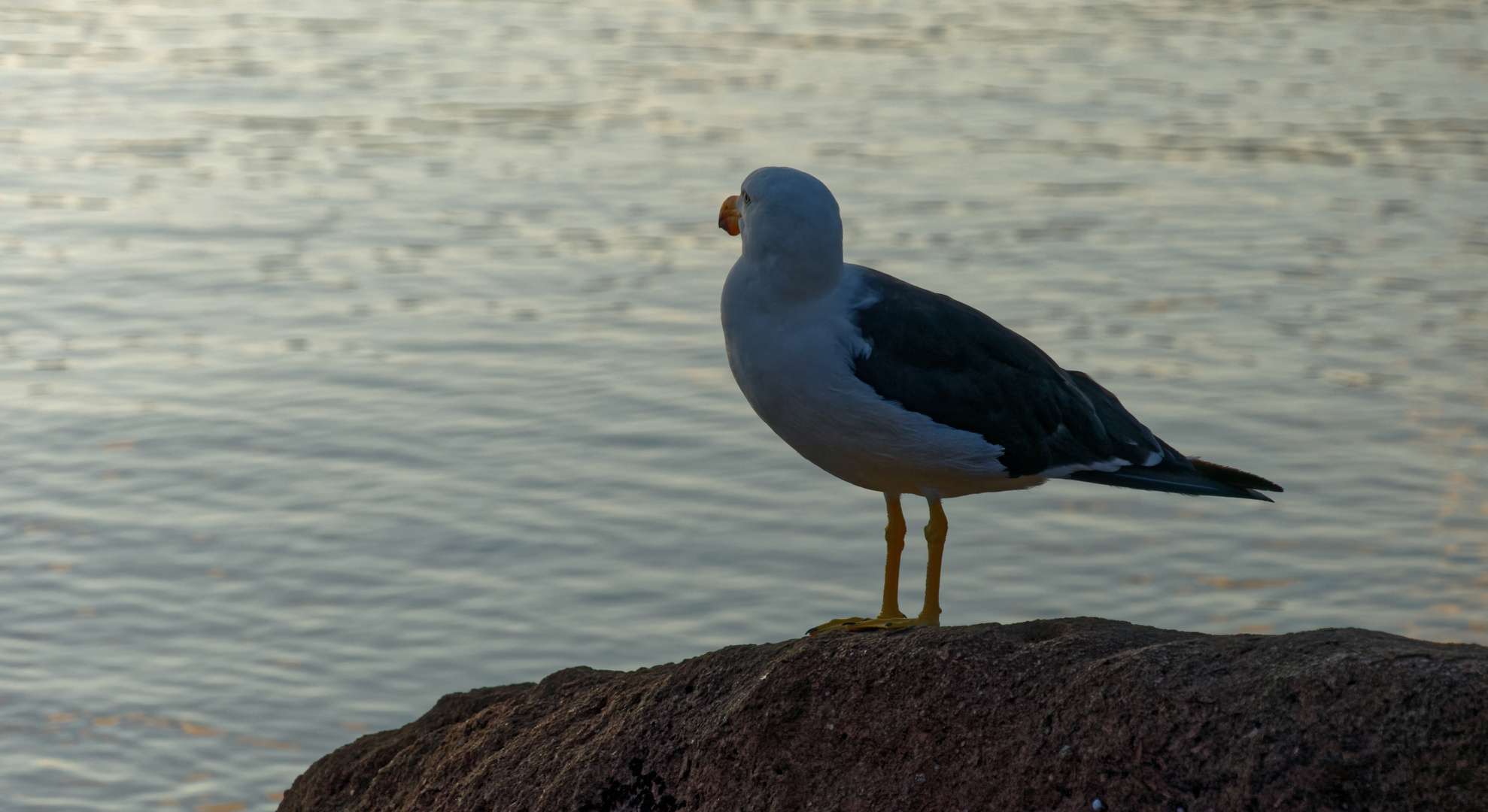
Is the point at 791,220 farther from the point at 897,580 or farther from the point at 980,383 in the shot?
the point at 897,580

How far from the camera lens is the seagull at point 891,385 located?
6.02 meters

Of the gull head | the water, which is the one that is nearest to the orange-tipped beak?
the gull head

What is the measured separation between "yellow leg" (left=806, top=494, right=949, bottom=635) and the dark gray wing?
394 millimetres

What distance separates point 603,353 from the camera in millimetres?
14953

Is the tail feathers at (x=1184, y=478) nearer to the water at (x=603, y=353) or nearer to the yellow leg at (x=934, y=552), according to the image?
the yellow leg at (x=934, y=552)

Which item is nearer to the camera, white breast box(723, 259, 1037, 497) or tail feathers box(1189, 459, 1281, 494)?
white breast box(723, 259, 1037, 497)

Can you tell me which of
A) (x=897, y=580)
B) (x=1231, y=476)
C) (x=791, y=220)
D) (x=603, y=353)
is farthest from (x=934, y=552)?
(x=603, y=353)

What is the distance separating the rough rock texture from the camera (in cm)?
450

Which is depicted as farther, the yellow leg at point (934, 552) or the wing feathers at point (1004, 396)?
the yellow leg at point (934, 552)

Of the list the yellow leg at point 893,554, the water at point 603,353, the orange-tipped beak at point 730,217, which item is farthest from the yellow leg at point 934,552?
the water at point 603,353

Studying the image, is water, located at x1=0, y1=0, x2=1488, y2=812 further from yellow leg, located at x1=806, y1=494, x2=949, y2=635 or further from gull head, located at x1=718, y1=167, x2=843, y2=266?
gull head, located at x1=718, y1=167, x2=843, y2=266

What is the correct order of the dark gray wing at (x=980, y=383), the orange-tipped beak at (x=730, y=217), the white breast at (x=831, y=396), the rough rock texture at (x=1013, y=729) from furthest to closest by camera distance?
the orange-tipped beak at (x=730, y=217), the dark gray wing at (x=980, y=383), the white breast at (x=831, y=396), the rough rock texture at (x=1013, y=729)

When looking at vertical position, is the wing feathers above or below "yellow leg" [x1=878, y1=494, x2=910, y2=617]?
above

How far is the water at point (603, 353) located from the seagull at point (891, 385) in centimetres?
442
